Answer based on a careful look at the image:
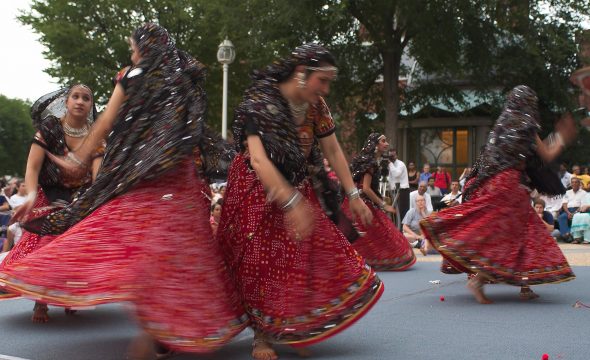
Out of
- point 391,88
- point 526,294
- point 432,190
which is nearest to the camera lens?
point 526,294

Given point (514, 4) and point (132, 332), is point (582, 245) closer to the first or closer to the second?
point (514, 4)

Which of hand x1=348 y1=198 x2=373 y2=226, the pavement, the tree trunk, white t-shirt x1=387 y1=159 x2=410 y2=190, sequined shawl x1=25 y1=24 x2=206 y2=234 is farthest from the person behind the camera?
the tree trunk

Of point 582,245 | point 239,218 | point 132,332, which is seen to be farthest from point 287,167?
point 582,245

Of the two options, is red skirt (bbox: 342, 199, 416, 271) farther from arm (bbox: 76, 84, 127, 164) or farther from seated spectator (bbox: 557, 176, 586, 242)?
seated spectator (bbox: 557, 176, 586, 242)

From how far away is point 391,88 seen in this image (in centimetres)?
2356

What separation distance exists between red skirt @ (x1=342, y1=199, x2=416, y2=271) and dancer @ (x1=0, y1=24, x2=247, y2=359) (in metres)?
5.28

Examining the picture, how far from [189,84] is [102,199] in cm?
76

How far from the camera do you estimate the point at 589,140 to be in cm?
2770

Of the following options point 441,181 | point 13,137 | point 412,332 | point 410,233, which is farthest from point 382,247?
point 13,137

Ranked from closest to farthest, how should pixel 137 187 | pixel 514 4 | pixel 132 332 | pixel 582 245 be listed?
1. pixel 137 187
2. pixel 132 332
3. pixel 582 245
4. pixel 514 4

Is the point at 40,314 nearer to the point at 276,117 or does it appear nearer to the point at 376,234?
the point at 276,117

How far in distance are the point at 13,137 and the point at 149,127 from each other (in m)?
82.1

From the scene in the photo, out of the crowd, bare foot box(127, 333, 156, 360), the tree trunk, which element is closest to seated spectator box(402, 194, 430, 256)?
the crowd

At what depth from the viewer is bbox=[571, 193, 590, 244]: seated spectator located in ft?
48.5
